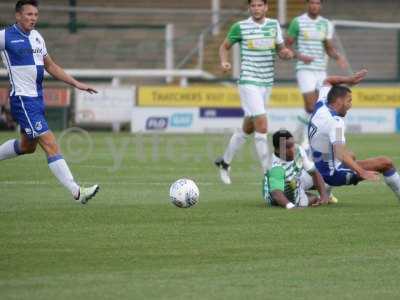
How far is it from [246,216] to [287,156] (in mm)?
1094

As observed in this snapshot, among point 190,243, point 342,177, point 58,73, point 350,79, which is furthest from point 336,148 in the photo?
point 58,73

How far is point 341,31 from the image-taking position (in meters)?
31.5

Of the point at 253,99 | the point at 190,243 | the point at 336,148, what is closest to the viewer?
the point at 190,243

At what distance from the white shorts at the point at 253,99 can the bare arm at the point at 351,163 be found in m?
3.57

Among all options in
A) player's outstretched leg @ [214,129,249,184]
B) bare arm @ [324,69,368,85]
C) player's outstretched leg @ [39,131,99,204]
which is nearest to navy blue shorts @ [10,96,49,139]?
player's outstretched leg @ [39,131,99,204]

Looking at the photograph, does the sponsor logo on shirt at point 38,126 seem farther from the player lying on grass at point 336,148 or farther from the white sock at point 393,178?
the white sock at point 393,178

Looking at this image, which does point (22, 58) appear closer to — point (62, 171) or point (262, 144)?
point (62, 171)

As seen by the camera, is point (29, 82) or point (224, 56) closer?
point (29, 82)

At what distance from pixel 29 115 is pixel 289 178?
9.26 feet

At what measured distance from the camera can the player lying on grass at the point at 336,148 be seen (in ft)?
41.6

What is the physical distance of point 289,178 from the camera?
1280 cm

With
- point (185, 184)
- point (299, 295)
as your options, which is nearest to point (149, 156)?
point (185, 184)

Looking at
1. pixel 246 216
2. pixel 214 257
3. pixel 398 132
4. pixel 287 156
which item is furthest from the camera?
pixel 398 132

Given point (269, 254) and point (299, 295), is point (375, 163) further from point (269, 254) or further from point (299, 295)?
point (299, 295)
